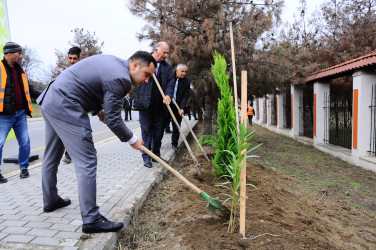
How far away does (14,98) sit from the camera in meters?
4.65

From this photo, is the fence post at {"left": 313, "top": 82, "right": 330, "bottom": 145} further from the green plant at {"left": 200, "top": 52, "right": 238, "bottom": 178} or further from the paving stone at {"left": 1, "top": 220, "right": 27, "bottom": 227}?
the paving stone at {"left": 1, "top": 220, "right": 27, "bottom": 227}

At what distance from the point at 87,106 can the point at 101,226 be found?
1.12 m

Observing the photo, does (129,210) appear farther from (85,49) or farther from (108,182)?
(85,49)

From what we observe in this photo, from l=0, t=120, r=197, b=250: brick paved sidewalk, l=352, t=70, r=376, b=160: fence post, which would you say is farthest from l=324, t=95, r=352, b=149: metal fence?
l=0, t=120, r=197, b=250: brick paved sidewalk

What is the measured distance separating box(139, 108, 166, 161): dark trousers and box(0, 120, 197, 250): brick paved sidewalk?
35cm

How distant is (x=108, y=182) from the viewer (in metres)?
4.45

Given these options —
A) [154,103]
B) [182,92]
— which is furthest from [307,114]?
[154,103]

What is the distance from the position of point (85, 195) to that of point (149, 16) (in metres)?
6.05

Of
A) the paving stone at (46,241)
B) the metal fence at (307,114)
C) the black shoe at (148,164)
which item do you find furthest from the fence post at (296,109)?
the paving stone at (46,241)

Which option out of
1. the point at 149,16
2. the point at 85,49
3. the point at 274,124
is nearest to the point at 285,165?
the point at 149,16

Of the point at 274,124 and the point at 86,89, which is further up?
the point at 86,89

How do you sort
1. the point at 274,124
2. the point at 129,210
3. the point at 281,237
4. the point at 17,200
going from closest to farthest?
the point at 281,237
the point at 129,210
the point at 17,200
the point at 274,124

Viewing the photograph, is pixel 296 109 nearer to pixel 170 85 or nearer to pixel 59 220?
pixel 170 85

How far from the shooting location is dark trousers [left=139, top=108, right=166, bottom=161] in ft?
17.9
